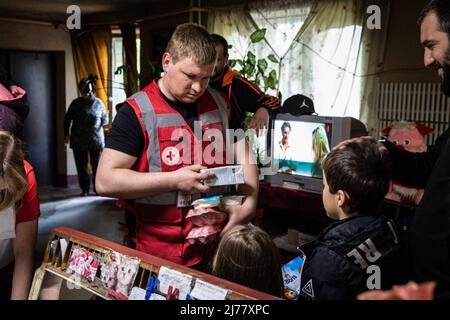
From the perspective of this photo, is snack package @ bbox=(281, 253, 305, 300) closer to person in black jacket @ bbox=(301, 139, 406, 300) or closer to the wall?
person in black jacket @ bbox=(301, 139, 406, 300)

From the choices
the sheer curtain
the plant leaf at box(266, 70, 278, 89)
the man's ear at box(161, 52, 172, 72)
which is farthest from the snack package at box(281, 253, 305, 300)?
the sheer curtain

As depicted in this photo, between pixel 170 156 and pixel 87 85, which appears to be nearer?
pixel 170 156

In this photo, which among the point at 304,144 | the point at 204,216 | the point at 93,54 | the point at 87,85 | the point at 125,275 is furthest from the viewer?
the point at 93,54

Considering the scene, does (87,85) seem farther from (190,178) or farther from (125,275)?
(125,275)

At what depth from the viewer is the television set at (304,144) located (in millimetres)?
3191

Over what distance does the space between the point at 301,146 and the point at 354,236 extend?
2089mm

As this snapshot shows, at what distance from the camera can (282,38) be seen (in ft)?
17.0

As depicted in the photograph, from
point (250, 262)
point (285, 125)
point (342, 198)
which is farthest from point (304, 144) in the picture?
point (250, 262)

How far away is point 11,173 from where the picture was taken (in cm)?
128

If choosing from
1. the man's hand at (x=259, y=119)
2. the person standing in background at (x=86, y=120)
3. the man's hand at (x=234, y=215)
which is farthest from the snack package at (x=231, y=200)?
the person standing in background at (x=86, y=120)

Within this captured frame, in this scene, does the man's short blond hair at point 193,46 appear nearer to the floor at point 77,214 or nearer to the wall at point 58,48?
the floor at point 77,214

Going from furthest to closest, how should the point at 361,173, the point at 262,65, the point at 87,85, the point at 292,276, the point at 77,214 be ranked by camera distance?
the point at 87,85, the point at 77,214, the point at 262,65, the point at 292,276, the point at 361,173
